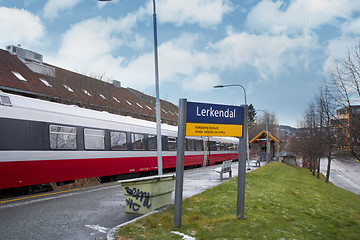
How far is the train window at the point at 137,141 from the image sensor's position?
52.6 feet

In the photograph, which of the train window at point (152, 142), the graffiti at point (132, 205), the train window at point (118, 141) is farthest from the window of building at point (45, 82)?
the graffiti at point (132, 205)

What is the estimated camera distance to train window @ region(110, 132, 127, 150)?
47.2ft

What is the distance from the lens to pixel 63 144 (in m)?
11.6

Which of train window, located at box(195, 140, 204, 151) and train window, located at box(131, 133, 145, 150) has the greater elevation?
train window, located at box(131, 133, 145, 150)

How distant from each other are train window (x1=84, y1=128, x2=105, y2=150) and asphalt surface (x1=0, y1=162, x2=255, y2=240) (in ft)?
9.16

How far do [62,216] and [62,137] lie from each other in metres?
4.89

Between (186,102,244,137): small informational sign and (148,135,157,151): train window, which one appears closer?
(186,102,244,137): small informational sign

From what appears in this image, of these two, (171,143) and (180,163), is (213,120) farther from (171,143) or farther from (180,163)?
(171,143)

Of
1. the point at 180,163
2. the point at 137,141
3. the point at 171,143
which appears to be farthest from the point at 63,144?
the point at 171,143

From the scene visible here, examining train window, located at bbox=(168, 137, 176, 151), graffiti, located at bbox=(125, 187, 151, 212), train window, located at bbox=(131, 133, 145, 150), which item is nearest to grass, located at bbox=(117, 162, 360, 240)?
graffiti, located at bbox=(125, 187, 151, 212)

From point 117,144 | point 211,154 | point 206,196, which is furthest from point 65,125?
point 211,154

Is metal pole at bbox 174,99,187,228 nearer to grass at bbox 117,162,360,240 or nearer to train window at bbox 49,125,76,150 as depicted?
grass at bbox 117,162,360,240

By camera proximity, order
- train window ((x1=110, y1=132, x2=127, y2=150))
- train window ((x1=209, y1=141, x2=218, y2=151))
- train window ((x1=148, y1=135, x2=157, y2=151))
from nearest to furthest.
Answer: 1. train window ((x1=110, y1=132, x2=127, y2=150))
2. train window ((x1=148, y1=135, x2=157, y2=151))
3. train window ((x1=209, y1=141, x2=218, y2=151))

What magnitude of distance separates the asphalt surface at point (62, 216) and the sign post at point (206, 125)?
178cm
